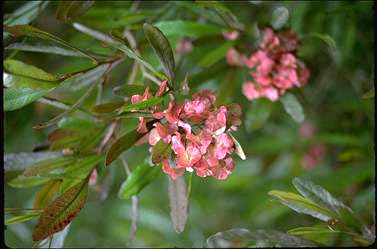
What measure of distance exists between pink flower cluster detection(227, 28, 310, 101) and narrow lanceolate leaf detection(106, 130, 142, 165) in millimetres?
296

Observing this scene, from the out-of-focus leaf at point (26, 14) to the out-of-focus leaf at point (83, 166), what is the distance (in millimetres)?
231

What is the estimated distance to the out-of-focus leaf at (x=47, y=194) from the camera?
0.86 metres

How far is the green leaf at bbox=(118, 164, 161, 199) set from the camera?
2.89 ft

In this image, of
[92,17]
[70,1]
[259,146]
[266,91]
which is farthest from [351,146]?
[70,1]

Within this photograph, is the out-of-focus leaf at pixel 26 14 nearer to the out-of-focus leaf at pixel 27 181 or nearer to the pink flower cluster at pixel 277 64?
the out-of-focus leaf at pixel 27 181

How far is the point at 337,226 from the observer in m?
0.71

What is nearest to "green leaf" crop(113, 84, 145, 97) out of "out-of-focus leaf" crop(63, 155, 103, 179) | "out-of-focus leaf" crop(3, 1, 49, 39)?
"out-of-focus leaf" crop(63, 155, 103, 179)

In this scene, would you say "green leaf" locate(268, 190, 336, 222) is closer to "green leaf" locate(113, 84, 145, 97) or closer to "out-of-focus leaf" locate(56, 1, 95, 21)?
"green leaf" locate(113, 84, 145, 97)

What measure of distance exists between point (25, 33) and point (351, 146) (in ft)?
3.24

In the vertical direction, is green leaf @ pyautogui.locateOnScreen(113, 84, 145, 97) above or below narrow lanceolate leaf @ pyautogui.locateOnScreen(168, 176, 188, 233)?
above

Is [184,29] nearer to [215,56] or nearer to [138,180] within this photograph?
[215,56]

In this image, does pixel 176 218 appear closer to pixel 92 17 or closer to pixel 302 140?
pixel 92 17

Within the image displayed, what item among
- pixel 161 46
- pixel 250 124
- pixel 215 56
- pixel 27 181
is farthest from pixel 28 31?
pixel 250 124

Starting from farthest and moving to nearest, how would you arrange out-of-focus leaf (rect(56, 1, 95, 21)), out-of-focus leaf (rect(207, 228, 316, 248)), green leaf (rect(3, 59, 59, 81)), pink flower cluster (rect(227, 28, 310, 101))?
pink flower cluster (rect(227, 28, 310, 101)) < out-of-focus leaf (rect(56, 1, 95, 21)) < green leaf (rect(3, 59, 59, 81)) < out-of-focus leaf (rect(207, 228, 316, 248))
